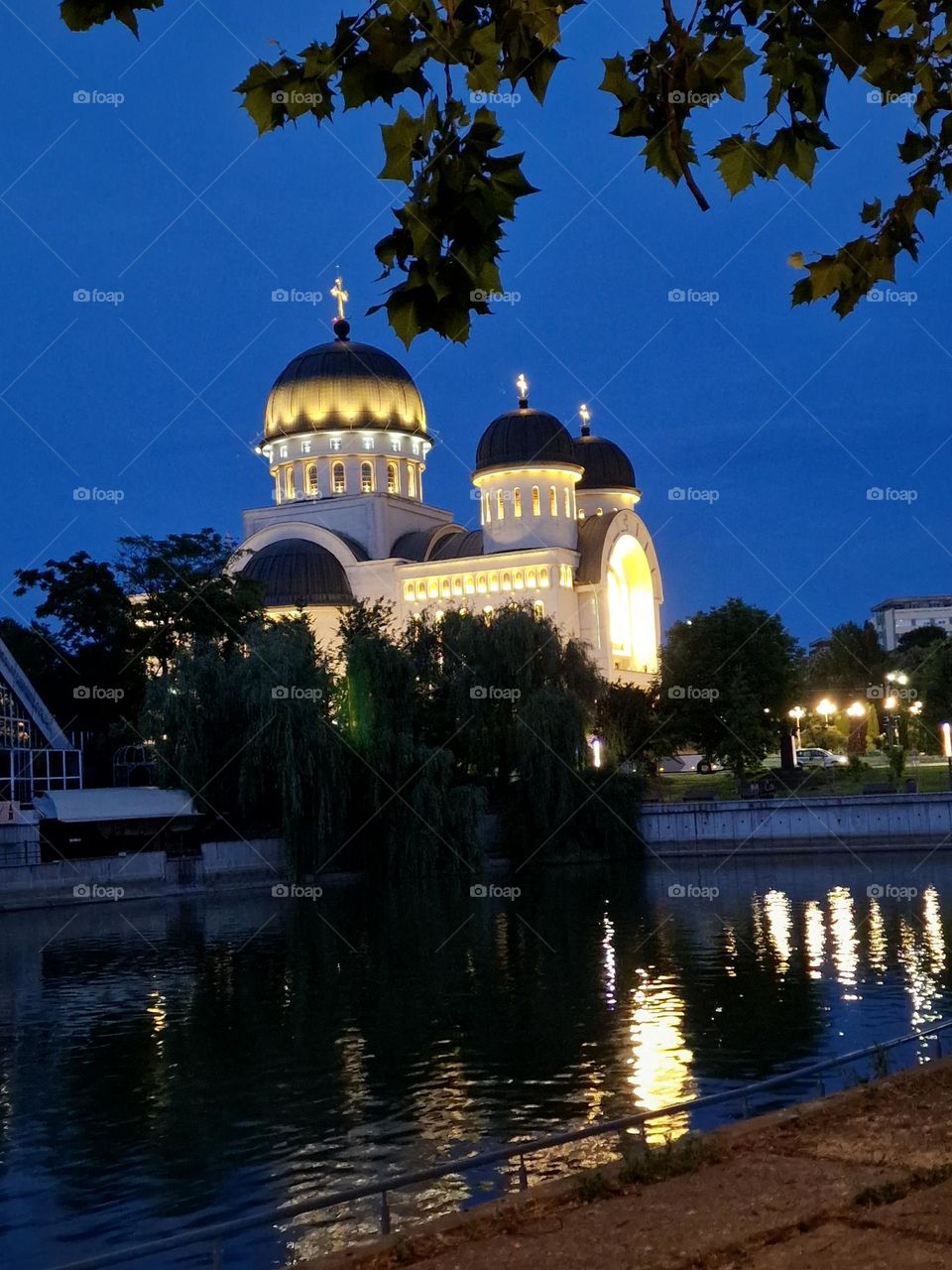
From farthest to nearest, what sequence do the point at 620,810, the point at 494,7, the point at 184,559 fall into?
the point at 184,559 < the point at 620,810 < the point at 494,7

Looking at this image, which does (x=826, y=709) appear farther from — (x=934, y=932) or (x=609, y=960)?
(x=609, y=960)

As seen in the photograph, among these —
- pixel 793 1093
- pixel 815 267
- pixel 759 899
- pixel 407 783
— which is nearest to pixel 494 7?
pixel 815 267

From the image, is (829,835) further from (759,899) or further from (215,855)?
(215,855)

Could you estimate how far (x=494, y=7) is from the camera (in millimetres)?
5414

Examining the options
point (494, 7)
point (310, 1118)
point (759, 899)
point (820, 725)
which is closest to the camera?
point (494, 7)

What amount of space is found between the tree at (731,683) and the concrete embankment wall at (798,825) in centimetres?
707

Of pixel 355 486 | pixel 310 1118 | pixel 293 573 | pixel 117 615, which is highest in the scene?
pixel 355 486

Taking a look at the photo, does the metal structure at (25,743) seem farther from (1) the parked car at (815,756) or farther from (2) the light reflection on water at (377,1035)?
(1) the parked car at (815,756)

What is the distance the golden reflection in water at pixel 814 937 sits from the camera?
73.2 ft

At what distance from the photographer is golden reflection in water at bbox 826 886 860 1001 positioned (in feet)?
69.4

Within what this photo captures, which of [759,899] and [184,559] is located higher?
[184,559]

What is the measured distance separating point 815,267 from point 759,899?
27.5 metres

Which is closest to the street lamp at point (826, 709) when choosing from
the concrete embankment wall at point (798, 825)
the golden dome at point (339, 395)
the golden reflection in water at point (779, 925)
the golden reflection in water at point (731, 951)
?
the golden dome at point (339, 395)

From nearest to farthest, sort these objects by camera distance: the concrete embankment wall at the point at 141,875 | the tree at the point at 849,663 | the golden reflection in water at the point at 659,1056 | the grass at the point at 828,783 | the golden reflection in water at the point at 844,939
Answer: the golden reflection in water at the point at 659,1056, the golden reflection in water at the point at 844,939, the concrete embankment wall at the point at 141,875, the grass at the point at 828,783, the tree at the point at 849,663
